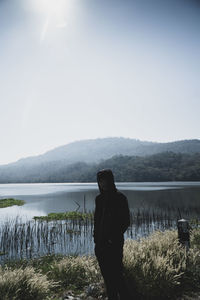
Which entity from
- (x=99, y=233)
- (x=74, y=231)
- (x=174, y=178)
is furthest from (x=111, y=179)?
(x=174, y=178)

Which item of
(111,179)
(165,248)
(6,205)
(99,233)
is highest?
(111,179)

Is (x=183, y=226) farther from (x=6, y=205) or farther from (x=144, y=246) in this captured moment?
(x=6, y=205)

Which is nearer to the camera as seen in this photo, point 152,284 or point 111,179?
point 111,179

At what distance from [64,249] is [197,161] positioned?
648ft

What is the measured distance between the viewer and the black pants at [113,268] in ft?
13.3

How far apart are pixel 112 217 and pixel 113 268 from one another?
92cm

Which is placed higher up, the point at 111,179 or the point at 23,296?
the point at 111,179

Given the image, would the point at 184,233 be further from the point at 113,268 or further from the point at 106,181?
the point at 106,181

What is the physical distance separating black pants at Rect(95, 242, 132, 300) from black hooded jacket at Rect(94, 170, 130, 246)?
13 cm

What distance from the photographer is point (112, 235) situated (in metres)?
4.04

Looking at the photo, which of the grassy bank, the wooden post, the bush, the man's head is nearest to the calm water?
the wooden post

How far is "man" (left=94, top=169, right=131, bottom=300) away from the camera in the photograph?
13.2 ft

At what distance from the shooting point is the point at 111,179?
13.7ft

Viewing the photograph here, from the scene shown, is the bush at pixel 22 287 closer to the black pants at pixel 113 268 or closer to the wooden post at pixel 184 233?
the black pants at pixel 113 268
